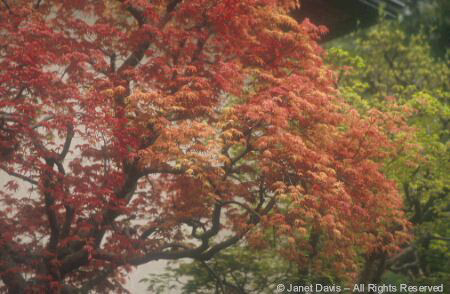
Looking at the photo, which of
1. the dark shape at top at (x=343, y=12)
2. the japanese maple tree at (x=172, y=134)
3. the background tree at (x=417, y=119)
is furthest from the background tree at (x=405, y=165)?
the japanese maple tree at (x=172, y=134)

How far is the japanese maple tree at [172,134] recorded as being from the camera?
525 centimetres

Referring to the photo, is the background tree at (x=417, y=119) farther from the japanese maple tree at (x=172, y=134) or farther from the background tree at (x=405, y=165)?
the japanese maple tree at (x=172, y=134)

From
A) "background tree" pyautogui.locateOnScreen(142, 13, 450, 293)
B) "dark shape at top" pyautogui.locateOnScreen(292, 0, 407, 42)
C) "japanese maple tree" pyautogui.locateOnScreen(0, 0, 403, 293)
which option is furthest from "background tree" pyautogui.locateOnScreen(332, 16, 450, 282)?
"japanese maple tree" pyautogui.locateOnScreen(0, 0, 403, 293)

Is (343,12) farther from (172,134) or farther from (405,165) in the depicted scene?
(172,134)

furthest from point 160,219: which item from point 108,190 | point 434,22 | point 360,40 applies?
point 434,22

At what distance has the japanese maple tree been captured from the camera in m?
5.25

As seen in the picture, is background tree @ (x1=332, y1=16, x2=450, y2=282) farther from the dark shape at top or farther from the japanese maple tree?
the japanese maple tree

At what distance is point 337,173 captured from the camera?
608cm

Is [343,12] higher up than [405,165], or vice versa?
[343,12]

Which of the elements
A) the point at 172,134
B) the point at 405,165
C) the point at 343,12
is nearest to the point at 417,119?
the point at 405,165

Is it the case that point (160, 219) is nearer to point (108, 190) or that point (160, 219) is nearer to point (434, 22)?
point (108, 190)

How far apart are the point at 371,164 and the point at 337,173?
17.3 inches

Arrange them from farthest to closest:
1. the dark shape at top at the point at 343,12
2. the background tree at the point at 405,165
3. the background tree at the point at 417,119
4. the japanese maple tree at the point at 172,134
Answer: the dark shape at top at the point at 343,12 < the background tree at the point at 417,119 < the background tree at the point at 405,165 < the japanese maple tree at the point at 172,134

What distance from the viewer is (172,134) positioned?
5.25m
